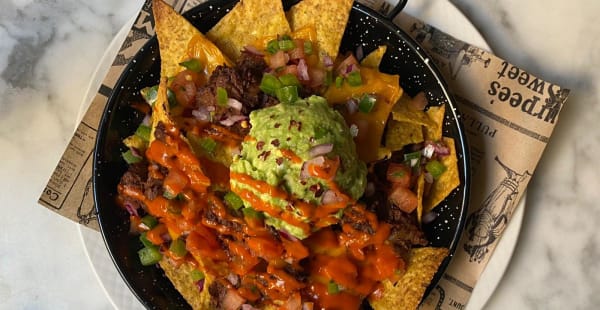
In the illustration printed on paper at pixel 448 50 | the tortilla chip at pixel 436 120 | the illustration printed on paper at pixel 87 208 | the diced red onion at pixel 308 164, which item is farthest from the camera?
the illustration printed on paper at pixel 87 208

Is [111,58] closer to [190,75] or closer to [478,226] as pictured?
[190,75]

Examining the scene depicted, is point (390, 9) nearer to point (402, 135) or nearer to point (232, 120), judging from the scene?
point (402, 135)

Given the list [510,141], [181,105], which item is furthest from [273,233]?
[510,141]

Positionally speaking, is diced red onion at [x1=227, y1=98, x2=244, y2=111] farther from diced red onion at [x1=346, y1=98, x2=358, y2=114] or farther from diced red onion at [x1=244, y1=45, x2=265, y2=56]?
diced red onion at [x1=346, y1=98, x2=358, y2=114]

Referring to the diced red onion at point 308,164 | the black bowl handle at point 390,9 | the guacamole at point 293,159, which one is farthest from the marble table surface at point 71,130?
the diced red onion at point 308,164

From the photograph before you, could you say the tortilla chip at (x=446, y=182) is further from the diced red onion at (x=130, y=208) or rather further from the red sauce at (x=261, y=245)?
the diced red onion at (x=130, y=208)

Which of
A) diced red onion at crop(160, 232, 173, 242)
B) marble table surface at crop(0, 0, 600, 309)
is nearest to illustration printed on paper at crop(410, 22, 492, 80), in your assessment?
marble table surface at crop(0, 0, 600, 309)

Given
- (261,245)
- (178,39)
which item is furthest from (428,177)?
(178,39)
